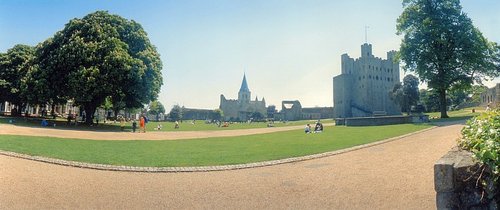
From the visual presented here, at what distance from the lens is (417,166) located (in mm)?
10305

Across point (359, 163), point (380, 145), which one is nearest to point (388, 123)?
point (380, 145)

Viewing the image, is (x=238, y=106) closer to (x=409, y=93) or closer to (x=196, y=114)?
(x=196, y=114)

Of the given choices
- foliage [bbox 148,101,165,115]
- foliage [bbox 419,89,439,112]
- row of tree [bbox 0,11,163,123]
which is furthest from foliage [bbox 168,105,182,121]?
row of tree [bbox 0,11,163,123]

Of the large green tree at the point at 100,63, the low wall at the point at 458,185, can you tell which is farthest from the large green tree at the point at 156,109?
the low wall at the point at 458,185

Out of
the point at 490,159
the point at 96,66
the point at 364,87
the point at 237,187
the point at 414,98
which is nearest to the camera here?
the point at 490,159

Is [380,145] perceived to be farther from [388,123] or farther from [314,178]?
[388,123]

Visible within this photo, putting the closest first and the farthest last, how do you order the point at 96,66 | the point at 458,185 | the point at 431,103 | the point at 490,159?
the point at 490,159 → the point at 458,185 → the point at 96,66 → the point at 431,103

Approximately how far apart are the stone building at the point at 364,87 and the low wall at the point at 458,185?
305 ft

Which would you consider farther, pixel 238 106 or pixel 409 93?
pixel 238 106

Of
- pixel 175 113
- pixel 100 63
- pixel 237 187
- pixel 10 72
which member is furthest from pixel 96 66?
pixel 175 113

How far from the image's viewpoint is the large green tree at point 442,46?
35406 millimetres

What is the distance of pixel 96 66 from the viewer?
1255 inches

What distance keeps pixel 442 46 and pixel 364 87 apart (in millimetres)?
63147

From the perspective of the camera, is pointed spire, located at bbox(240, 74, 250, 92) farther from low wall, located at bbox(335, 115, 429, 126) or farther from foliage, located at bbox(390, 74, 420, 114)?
low wall, located at bbox(335, 115, 429, 126)
